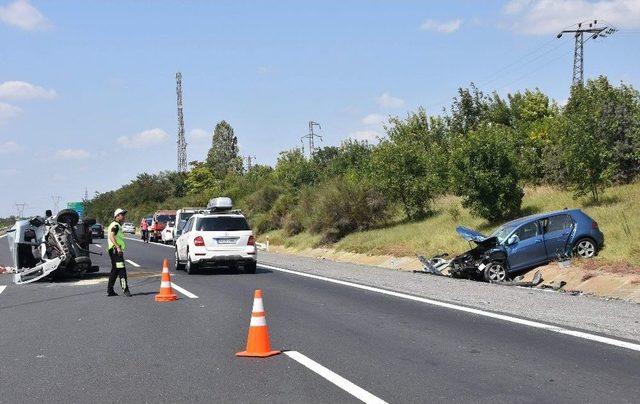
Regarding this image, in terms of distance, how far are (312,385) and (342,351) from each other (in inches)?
71.2

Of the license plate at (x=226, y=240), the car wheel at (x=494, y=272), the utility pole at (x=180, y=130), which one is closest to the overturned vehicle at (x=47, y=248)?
the license plate at (x=226, y=240)

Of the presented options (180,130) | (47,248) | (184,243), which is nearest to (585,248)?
(184,243)

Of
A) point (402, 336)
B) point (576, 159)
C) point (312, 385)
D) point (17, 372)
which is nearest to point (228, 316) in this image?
point (402, 336)

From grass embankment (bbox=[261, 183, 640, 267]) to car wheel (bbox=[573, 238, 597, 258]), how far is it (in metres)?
0.26

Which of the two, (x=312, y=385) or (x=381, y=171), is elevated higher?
(x=381, y=171)

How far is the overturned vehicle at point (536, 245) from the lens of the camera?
18.3 m

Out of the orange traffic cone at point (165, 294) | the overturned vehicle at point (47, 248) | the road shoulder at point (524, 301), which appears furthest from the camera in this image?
the overturned vehicle at point (47, 248)

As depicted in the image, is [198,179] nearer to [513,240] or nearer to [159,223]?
[159,223]

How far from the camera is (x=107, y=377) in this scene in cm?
768

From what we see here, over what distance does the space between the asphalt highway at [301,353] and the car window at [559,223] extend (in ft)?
20.6

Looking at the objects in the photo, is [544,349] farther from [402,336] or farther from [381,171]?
[381,171]

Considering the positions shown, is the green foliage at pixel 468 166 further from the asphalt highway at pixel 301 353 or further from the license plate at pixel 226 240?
the asphalt highway at pixel 301 353

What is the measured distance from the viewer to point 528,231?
61.1ft

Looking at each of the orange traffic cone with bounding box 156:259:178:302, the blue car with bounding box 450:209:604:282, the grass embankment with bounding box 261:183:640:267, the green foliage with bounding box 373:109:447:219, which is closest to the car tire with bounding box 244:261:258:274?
the grass embankment with bounding box 261:183:640:267
